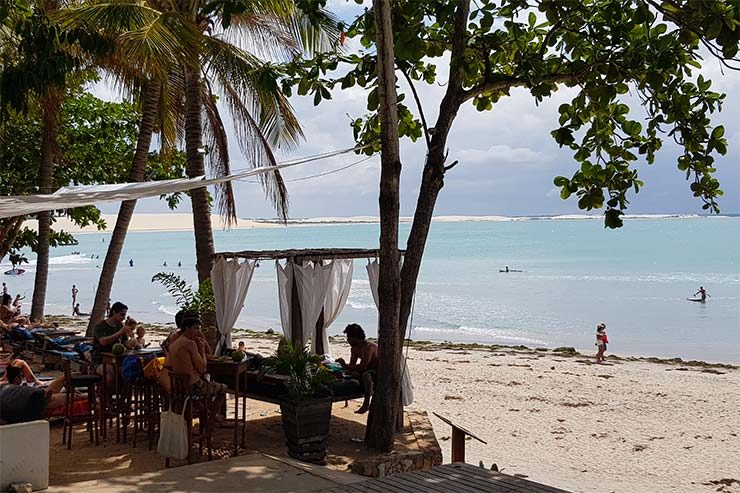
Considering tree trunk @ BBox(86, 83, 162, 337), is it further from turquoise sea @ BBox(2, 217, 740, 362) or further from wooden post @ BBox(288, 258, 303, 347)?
turquoise sea @ BBox(2, 217, 740, 362)

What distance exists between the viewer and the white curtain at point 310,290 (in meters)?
8.32

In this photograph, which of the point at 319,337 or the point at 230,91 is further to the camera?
the point at 230,91

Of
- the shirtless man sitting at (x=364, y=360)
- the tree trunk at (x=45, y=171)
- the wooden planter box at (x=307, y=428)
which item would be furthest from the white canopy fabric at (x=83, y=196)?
the tree trunk at (x=45, y=171)

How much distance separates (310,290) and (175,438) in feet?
9.44

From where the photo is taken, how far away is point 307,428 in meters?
6.31

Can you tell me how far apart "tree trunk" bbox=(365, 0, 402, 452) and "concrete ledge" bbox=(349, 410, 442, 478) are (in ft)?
1.31

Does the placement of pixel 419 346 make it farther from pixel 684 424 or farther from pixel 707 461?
pixel 707 461

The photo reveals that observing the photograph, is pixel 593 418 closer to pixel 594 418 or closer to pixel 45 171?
pixel 594 418

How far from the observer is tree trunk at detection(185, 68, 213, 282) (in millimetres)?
10375

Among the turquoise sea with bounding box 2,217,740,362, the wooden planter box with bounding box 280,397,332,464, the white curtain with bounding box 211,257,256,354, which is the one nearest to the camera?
the wooden planter box with bounding box 280,397,332,464

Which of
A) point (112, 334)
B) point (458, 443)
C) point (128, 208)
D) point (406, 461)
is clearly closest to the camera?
point (458, 443)

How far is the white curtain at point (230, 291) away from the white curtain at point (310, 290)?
0.68 meters

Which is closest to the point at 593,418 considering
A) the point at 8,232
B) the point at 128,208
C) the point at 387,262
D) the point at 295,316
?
the point at 295,316

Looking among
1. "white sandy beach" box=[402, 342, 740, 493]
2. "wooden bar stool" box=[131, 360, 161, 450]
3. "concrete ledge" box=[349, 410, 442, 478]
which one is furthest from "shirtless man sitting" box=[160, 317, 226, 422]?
"white sandy beach" box=[402, 342, 740, 493]
